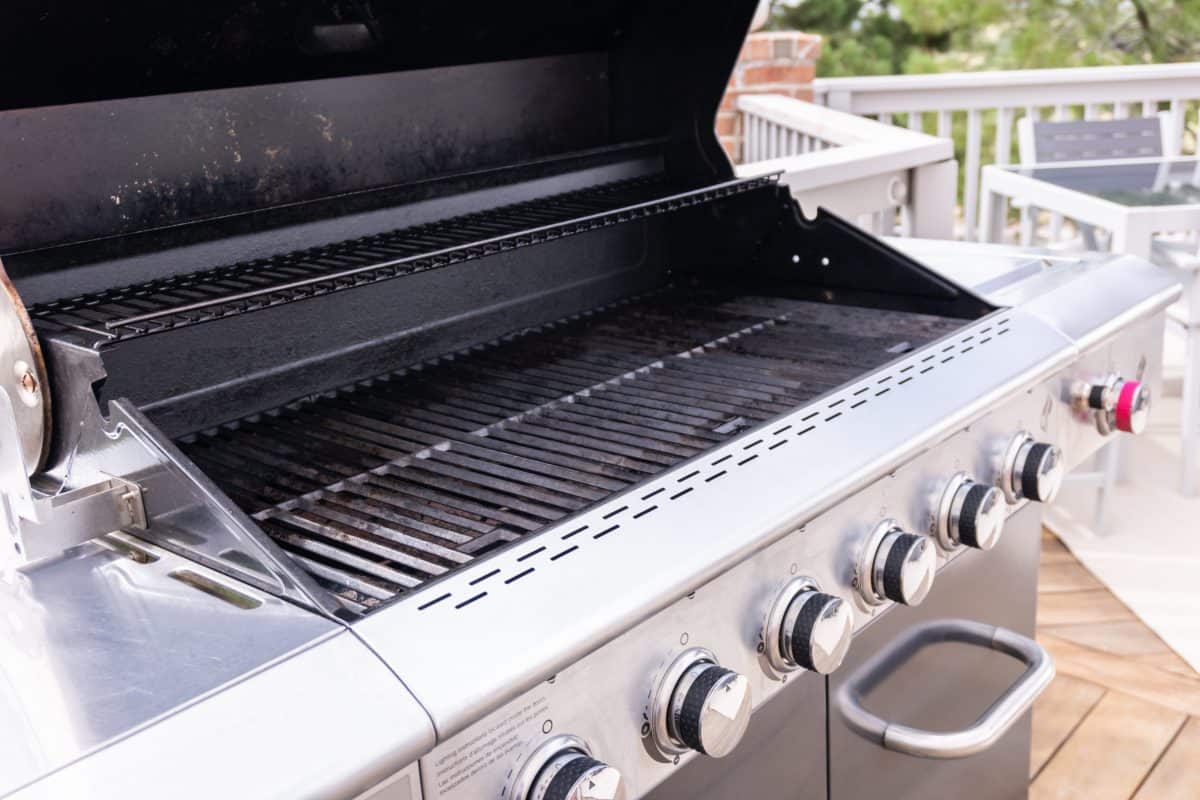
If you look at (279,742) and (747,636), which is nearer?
(279,742)

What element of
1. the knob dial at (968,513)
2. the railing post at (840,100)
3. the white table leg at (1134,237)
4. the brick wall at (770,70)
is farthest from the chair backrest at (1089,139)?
the knob dial at (968,513)

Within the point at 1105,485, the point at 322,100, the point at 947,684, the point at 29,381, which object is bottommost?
the point at 1105,485

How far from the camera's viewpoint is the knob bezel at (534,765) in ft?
2.48

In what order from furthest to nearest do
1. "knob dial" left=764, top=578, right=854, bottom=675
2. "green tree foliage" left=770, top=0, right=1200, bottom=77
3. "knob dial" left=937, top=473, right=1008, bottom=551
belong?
1. "green tree foliage" left=770, top=0, right=1200, bottom=77
2. "knob dial" left=937, top=473, right=1008, bottom=551
3. "knob dial" left=764, top=578, right=854, bottom=675

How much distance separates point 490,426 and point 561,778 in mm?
Answer: 423

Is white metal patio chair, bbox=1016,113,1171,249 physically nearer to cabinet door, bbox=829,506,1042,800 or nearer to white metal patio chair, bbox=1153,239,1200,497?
white metal patio chair, bbox=1153,239,1200,497

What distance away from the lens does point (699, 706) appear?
832 millimetres

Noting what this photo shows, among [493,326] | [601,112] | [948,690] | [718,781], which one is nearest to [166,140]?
[493,326]

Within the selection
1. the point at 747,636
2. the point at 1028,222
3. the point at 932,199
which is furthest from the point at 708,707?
the point at 1028,222

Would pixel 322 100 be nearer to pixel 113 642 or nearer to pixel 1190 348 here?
pixel 113 642

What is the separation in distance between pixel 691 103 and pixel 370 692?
1.05m

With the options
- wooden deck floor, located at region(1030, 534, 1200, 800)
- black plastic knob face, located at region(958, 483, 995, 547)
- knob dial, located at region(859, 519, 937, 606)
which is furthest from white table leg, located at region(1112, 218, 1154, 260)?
knob dial, located at region(859, 519, 937, 606)

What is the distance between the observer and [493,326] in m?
1.39

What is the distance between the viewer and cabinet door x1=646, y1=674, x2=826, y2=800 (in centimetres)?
96
